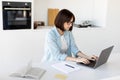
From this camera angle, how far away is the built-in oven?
3361 millimetres

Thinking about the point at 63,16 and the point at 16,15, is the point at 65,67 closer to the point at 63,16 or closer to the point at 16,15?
the point at 63,16

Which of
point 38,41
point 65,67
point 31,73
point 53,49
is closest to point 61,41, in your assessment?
point 53,49

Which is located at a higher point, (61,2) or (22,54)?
(61,2)

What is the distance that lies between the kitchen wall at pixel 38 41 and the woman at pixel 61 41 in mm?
893

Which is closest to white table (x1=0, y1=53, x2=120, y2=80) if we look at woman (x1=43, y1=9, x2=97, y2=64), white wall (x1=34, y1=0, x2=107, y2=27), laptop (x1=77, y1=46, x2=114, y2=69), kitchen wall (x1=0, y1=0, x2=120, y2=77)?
laptop (x1=77, y1=46, x2=114, y2=69)

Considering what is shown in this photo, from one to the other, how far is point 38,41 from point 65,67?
1595 millimetres

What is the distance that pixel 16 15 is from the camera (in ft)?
11.5

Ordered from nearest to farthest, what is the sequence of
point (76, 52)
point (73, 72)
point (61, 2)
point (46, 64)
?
point (73, 72) < point (46, 64) < point (76, 52) < point (61, 2)

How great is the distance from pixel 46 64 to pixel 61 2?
228cm

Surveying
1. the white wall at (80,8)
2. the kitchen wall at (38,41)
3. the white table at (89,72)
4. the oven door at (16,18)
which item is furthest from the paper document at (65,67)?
the white wall at (80,8)

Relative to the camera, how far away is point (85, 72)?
1977 mm

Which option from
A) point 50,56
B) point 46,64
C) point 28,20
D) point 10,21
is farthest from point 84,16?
point 46,64

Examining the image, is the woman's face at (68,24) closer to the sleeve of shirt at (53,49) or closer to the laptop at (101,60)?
the sleeve of shirt at (53,49)

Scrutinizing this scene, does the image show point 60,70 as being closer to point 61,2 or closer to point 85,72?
point 85,72
